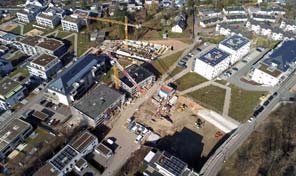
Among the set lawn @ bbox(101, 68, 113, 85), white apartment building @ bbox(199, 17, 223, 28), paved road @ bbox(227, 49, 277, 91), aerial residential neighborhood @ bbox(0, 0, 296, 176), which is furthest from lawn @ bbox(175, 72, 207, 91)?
white apartment building @ bbox(199, 17, 223, 28)

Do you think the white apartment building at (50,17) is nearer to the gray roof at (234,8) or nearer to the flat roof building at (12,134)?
the flat roof building at (12,134)

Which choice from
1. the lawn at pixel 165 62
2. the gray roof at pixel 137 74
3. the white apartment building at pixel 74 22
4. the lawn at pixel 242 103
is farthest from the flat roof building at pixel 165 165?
the white apartment building at pixel 74 22

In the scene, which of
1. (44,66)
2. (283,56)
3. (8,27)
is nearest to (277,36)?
(283,56)

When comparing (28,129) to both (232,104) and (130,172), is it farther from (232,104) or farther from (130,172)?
(232,104)

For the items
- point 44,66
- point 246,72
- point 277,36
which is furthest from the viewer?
point 277,36

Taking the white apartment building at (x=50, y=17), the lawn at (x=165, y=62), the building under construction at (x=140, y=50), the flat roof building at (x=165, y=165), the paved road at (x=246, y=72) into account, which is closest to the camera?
the flat roof building at (x=165, y=165)

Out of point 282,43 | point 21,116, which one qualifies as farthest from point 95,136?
point 282,43

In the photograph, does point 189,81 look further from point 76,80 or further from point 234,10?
point 234,10
